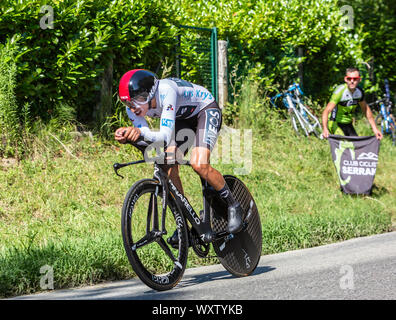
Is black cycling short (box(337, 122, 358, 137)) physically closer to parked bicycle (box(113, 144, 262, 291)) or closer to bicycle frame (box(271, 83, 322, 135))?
bicycle frame (box(271, 83, 322, 135))

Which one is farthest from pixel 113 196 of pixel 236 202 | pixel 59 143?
pixel 236 202

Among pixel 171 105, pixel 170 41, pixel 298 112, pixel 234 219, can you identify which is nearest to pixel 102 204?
pixel 234 219

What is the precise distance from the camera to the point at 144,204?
4.93 meters

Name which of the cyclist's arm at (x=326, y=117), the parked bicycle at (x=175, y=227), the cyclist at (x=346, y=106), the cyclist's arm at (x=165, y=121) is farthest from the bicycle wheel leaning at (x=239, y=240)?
the cyclist at (x=346, y=106)

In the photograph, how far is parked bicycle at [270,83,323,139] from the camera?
12891 millimetres

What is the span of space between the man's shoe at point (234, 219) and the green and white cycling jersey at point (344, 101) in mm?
5279

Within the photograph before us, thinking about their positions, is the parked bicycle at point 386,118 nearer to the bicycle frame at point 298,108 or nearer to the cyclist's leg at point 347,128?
the bicycle frame at point 298,108

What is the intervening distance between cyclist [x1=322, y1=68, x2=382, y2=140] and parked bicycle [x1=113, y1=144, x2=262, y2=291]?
4604mm

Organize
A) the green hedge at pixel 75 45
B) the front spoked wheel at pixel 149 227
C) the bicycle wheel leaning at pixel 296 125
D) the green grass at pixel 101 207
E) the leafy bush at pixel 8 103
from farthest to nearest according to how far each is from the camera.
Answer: the bicycle wheel leaning at pixel 296 125 → the green hedge at pixel 75 45 → the leafy bush at pixel 8 103 → the green grass at pixel 101 207 → the front spoked wheel at pixel 149 227

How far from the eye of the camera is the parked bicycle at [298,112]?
42.3 feet

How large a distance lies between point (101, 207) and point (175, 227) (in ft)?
9.05
